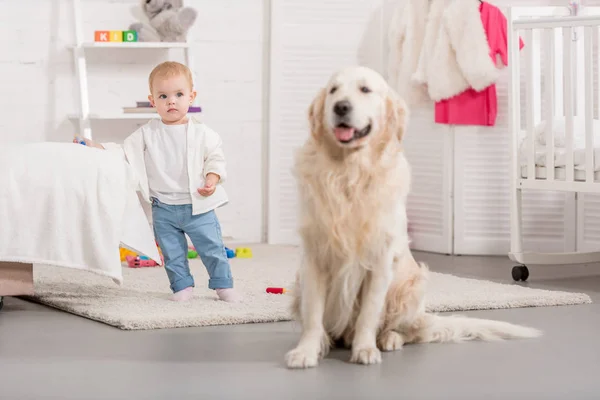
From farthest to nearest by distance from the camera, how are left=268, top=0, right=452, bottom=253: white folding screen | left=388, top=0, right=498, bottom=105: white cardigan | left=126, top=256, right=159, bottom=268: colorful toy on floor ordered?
1. left=268, top=0, right=452, bottom=253: white folding screen
2. left=388, top=0, right=498, bottom=105: white cardigan
3. left=126, top=256, right=159, bottom=268: colorful toy on floor

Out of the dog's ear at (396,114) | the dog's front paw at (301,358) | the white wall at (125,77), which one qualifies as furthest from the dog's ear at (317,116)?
the white wall at (125,77)

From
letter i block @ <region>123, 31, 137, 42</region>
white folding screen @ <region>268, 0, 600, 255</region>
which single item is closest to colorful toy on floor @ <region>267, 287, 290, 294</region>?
white folding screen @ <region>268, 0, 600, 255</region>

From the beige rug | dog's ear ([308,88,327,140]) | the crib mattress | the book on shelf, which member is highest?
the book on shelf

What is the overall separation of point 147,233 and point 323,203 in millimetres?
1041

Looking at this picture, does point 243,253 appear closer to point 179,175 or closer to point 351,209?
point 179,175

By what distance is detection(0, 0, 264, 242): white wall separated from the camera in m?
4.64

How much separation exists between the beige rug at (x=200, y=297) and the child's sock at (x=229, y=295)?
0.10 ft

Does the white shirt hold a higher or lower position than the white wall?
lower

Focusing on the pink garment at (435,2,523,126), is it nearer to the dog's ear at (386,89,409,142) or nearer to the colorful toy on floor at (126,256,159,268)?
the colorful toy on floor at (126,256,159,268)

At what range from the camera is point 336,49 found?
193 inches

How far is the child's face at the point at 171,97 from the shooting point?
305cm

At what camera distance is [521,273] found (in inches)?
145

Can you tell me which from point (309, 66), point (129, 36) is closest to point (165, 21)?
point (129, 36)

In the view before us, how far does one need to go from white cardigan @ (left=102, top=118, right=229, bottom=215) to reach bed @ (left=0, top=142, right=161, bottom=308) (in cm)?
7
